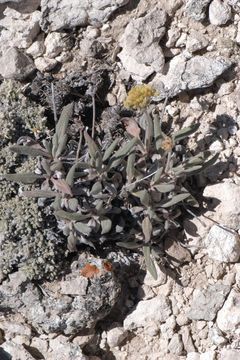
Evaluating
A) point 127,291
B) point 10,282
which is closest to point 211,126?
point 127,291

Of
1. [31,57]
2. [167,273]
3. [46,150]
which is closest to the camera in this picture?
[46,150]

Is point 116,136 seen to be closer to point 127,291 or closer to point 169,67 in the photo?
point 169,67

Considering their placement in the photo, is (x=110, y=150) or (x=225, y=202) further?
(x=225, y=202)

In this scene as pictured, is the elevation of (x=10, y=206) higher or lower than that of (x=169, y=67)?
lower

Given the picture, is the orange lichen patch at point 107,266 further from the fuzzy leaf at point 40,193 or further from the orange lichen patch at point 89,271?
the fuzzy leaf at point 40,193

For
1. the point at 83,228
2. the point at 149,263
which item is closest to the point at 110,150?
the point at 83,228

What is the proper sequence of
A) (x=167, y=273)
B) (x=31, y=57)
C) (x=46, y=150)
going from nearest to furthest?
(x=46, y=150) → (x=167, y=273) → (x=31, y=57)

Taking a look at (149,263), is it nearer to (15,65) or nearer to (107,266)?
(107,266)
